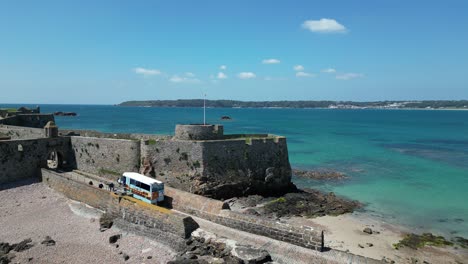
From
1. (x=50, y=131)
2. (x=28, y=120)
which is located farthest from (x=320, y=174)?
(x=28, y=120)

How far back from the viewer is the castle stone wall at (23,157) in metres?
22.7

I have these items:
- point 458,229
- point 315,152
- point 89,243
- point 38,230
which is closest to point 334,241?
point 458,229

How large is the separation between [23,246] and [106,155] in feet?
31.9

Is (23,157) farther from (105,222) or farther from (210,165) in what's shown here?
(210,165)

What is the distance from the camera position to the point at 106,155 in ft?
81.6

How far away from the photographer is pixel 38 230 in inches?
683

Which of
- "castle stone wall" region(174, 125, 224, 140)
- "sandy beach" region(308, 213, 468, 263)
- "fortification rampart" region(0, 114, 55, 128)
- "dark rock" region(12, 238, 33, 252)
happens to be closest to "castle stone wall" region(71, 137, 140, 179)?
"castle stone wall" region(174, 125, 224, 140)

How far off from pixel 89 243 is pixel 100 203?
3409mm

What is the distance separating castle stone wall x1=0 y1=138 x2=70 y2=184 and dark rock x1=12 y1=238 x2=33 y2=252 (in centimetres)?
844

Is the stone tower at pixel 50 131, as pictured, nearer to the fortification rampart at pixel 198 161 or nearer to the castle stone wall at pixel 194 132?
the fortification rampart at pixel 198 161

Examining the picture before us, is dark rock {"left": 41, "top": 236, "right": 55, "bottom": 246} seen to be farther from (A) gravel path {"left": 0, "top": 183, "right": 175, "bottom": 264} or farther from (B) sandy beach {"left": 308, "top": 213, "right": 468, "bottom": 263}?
(B) sandy beach {"left": 308, "top": 213, "right": 468, "bottom": 263}

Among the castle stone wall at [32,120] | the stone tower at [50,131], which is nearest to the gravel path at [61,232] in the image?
the stone tower at [50,131]

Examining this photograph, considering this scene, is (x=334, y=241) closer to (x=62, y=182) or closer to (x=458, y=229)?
(x=458, y=229)

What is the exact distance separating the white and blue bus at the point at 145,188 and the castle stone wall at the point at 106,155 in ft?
14.0
